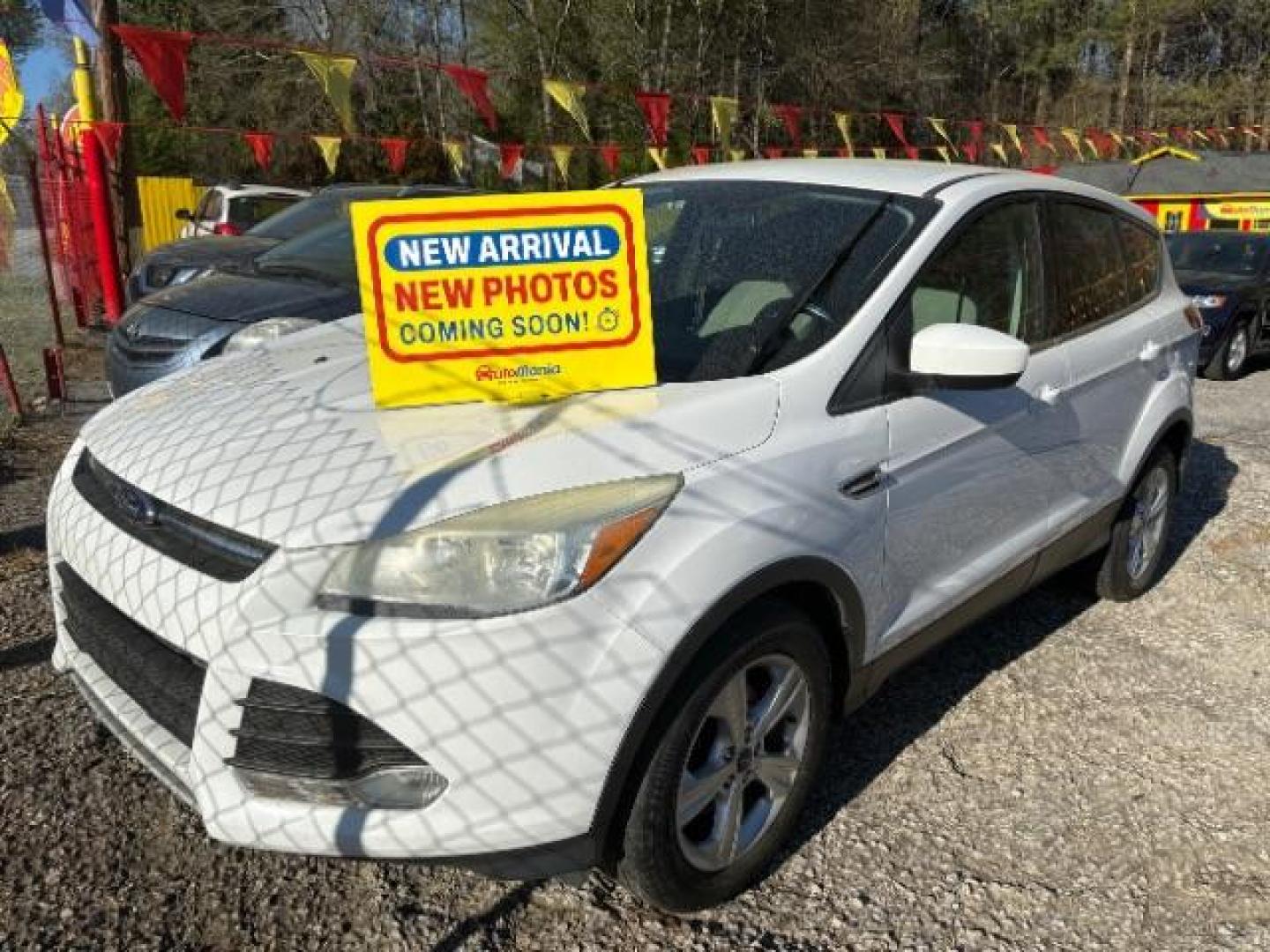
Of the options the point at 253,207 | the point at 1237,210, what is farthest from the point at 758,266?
the point at 1237,210

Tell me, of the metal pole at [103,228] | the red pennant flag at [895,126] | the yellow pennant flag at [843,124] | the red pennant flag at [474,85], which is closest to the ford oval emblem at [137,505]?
the metal pole at [103,228]

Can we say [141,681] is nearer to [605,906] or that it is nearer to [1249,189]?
[605,906]

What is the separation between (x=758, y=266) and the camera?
2.93 metres

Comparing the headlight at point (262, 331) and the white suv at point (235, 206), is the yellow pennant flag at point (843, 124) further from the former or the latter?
the headlight at point (262, 331)

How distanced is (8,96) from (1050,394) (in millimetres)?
8185

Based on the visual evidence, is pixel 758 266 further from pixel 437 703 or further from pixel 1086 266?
pixel 437 703

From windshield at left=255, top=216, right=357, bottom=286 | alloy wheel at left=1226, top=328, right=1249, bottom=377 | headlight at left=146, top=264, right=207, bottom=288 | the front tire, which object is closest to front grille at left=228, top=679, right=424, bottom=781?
the front tire

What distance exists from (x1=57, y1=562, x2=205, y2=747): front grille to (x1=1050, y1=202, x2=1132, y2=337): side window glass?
A: 2.71 meters

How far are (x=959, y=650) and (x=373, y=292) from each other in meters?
2.44

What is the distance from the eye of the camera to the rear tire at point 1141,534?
13.3 ft

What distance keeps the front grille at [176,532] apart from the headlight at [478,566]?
8.4 inches

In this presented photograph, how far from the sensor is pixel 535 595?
74.2 inches

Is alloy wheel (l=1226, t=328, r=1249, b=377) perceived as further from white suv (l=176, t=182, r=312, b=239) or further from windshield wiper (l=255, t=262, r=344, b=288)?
white suv (l=176, t=182, r=312, b=239)

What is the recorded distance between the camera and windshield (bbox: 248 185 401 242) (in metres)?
7.54
